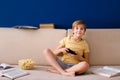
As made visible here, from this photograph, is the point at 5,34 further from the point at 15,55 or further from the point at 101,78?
the point at 101,78

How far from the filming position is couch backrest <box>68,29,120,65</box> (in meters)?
3.12

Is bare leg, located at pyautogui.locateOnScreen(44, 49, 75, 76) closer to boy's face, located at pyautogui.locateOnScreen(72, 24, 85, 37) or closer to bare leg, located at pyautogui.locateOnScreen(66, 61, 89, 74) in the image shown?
bare leg, located at pyautogui.locateOnScreen(66, 61, 89, 74)

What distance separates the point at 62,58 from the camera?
10.0 ft

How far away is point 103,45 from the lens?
3129 millimetres

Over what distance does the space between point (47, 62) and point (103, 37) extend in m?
0.74

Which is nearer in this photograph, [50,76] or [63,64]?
[50,76]

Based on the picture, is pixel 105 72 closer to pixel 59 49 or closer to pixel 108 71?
pixel 108 71

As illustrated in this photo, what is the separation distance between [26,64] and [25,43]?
1.13 feet

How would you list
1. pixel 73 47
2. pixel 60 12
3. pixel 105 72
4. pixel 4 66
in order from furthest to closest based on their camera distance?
pixel 60 12, pixel 73 47, pixel 4 66, pixel 105 72

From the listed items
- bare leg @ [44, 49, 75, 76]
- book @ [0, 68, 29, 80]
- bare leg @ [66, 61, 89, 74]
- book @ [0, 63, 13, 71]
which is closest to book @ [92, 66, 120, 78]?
bare leg @ [66, 61, 89, 74]

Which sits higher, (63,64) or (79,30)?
(79,30)

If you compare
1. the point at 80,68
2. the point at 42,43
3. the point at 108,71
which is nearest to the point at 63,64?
the point at 80,68

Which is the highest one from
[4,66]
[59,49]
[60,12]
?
[60,12]

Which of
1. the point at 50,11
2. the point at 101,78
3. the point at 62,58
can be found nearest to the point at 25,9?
the point at 50,11
